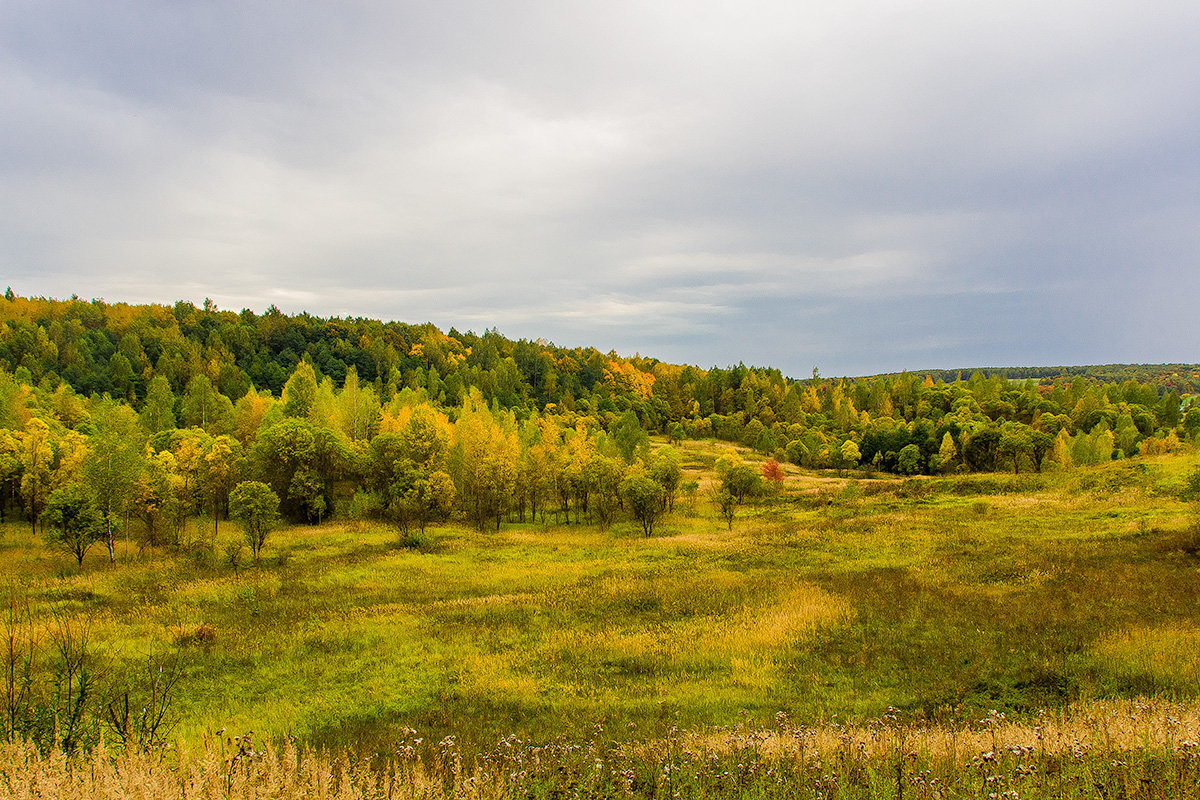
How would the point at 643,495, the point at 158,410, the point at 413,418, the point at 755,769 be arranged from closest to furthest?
the point at 755,769, the point at 643,495, the point at 413,418, the point at 158,410

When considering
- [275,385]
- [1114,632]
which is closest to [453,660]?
[1114,632]

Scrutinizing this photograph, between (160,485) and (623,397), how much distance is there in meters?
121

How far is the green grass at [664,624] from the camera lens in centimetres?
1459

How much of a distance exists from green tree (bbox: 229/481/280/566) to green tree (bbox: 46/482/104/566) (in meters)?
7.95

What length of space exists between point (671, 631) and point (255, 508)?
31.9 metres

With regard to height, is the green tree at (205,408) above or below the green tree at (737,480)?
above

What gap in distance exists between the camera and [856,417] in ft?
444

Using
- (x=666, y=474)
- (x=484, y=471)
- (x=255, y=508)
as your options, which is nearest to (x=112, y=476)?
(x=255, y=508)

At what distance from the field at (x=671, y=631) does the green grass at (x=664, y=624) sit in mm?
131

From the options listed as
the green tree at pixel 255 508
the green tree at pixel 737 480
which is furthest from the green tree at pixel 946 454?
the green tree at pixel 255 508

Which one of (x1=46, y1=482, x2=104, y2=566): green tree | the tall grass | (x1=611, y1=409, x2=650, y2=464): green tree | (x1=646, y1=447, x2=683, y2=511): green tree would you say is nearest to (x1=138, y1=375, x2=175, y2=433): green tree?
(x1=46, y1=482, x2=104, y2=566): green tree

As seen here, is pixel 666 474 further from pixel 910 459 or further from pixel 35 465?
pixel 910 459

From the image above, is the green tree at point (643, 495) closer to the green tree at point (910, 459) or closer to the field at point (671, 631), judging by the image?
the field at point (671, 631)

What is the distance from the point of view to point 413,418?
64.5 metres
